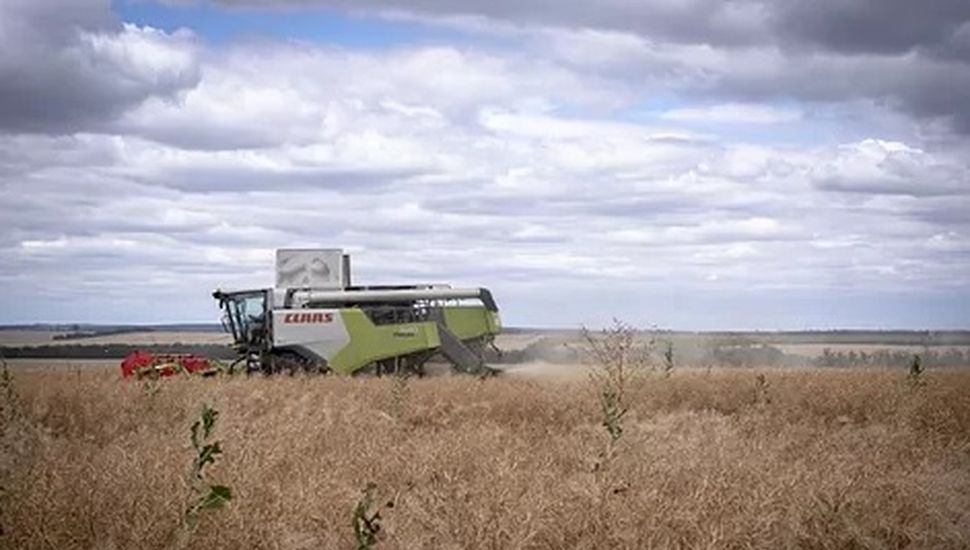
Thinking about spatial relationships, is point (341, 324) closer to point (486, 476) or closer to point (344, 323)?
point (344, 323)

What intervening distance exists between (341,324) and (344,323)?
3.2 inches

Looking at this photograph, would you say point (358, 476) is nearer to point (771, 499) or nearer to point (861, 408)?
point (771, 499)

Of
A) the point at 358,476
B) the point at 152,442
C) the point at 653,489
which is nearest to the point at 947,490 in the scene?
the point at 653,489

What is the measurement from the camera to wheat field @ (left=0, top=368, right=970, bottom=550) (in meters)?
8.30

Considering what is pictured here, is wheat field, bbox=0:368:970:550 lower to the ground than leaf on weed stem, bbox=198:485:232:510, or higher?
lower

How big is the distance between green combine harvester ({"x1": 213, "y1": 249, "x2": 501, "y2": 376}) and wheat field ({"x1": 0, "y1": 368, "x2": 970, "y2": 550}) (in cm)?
898

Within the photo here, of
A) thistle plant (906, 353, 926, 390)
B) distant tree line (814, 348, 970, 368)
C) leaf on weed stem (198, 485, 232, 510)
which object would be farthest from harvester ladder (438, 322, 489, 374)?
leaf on weed stem (198, 485, 232, 510)

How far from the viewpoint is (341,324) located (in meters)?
27.5

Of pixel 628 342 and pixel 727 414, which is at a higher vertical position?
pixel 628 342

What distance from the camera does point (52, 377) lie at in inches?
853

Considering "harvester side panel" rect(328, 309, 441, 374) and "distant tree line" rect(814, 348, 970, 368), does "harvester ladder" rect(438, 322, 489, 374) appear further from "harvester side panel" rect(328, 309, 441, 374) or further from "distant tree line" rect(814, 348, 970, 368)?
"distant tree line" rect(814, 348, 970, 368)

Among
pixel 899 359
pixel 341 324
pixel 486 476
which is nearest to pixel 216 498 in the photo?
pixel 486 476

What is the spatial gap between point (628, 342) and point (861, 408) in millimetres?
7801

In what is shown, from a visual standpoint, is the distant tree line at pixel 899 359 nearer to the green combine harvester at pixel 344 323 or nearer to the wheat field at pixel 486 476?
the wheat field at pixel 486 476
